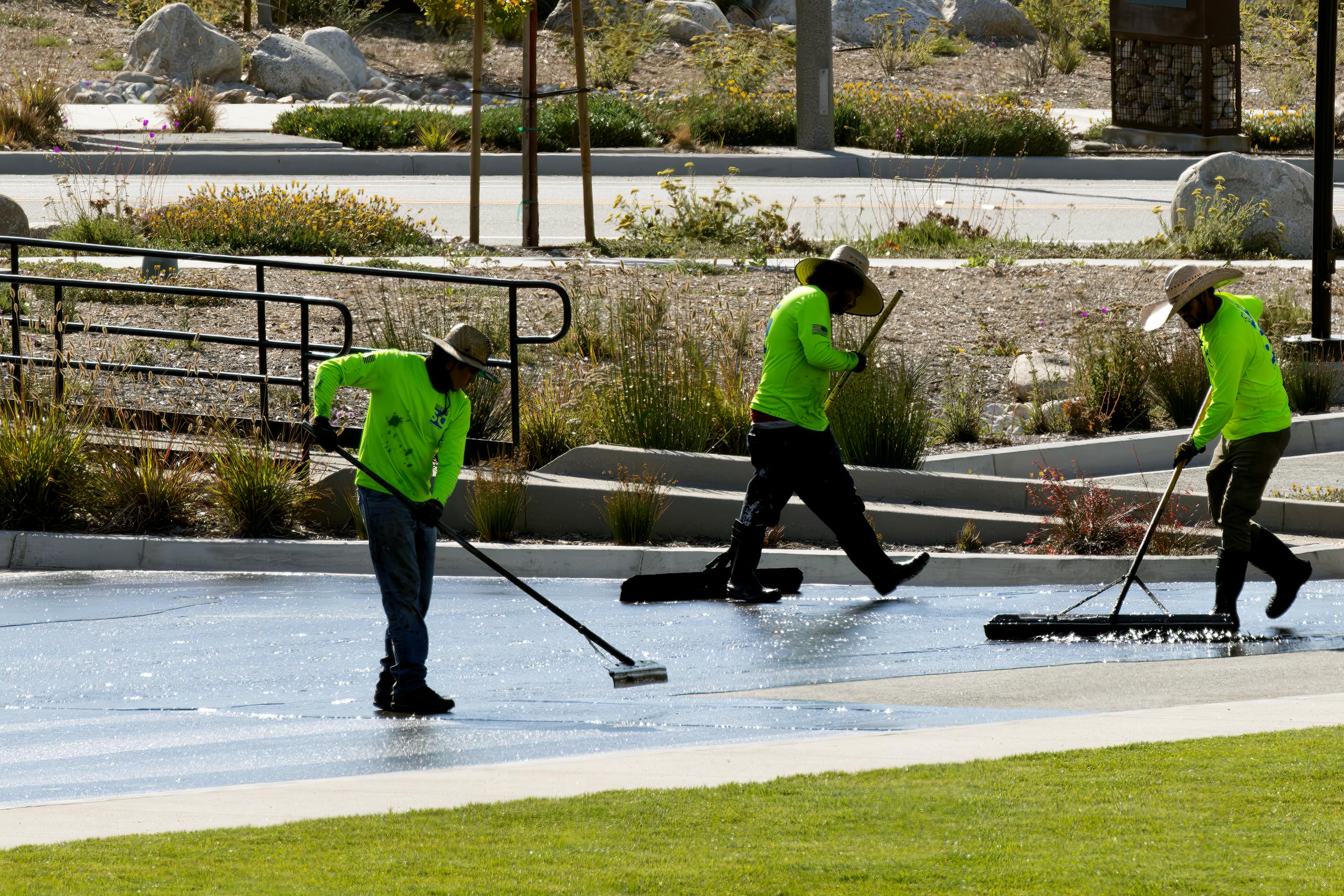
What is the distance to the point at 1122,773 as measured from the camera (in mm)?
5699

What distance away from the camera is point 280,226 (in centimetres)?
1616

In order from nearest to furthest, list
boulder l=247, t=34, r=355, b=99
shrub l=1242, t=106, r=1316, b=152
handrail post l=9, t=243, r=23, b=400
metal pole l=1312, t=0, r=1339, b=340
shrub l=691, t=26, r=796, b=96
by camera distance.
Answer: handrail post l=9, t=243, r=23, b=400
metal pole l=1312, t=0, r=1339, b=340
shrub l=1242, t=106, r=1316, b=152
shrub l=691, t=26, r=796, b=96
boulder l=247, t=34, r=355, b=99

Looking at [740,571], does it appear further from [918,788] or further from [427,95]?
[427,95]

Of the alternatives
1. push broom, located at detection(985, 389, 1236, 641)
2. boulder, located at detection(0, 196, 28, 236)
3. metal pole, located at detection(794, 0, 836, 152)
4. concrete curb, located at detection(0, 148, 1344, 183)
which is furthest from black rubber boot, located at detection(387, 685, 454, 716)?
metal pole, located at detection(794, 0, 836, 152)

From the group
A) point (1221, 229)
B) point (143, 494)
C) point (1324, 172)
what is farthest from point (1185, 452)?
point (1221, 229)

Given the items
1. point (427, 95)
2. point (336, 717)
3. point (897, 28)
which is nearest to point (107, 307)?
point (336, 717)

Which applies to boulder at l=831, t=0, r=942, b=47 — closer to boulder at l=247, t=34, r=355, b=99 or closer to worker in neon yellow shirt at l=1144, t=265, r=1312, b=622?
boulder at l=247, t=34, r=355, b=99

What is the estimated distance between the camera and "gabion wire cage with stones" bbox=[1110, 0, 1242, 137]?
81.9 feet

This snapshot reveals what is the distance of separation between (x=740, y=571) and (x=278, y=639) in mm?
2295

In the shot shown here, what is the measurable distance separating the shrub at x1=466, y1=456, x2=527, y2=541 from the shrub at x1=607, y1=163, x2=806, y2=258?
23.6 ft

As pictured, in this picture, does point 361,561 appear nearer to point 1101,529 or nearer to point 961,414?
point 1101,529

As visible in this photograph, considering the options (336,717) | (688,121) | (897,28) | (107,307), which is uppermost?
(897,28)

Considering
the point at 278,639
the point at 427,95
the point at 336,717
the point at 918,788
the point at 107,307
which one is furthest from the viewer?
the point at 427,95

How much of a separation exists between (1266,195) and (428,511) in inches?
495
